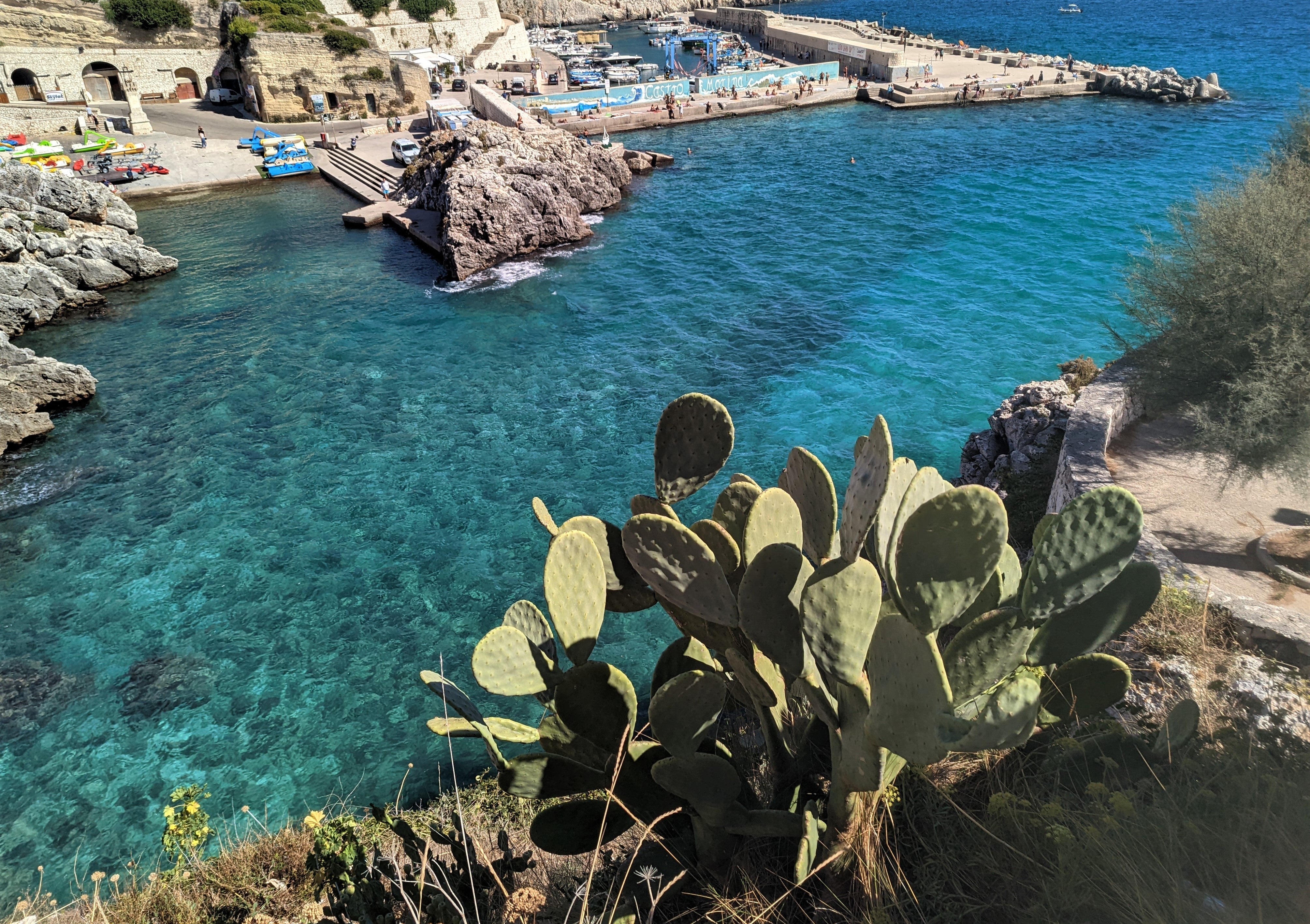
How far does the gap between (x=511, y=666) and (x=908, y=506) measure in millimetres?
2585

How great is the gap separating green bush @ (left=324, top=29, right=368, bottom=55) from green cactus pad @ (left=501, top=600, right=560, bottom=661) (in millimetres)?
51161

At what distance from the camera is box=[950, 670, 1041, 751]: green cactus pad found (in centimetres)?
355

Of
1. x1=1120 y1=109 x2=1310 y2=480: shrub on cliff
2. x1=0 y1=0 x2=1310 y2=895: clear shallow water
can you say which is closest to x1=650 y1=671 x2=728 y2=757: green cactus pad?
x1=0 y1=0 x2=1310 y2=895: clear shallow water

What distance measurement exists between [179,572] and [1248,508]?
56.0 ft

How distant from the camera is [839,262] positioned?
28203mm

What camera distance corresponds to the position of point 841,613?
A: 3801mm

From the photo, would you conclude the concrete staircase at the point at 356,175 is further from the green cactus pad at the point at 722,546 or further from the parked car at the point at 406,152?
the green cactus pad at the point at 722,546

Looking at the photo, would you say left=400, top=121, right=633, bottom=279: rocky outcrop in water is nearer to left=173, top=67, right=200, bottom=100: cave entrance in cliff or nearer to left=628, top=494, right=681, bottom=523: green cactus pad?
left=628, top=494, right=681, bottom=523: green cactus pad

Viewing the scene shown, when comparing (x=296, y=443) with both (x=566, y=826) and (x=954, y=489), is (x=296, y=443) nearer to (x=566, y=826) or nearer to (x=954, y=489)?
(x=566, y=826)

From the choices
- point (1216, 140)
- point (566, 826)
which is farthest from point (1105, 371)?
point (1216, 140)

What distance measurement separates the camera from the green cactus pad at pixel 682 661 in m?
5.55

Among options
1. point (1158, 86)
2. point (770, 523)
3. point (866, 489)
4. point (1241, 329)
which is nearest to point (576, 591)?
point (770, 523)

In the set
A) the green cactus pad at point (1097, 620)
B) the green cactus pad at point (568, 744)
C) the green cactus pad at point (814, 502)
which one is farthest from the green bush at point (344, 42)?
the green cactus pad at point (1097, 620)

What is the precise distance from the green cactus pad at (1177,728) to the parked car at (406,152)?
3726cm
